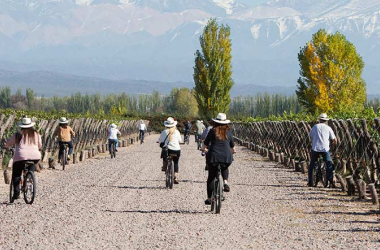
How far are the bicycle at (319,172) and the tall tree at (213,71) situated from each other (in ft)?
217

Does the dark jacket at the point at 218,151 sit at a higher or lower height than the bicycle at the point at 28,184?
higher

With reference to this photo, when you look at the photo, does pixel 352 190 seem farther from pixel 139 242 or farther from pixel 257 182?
pixel 139 242

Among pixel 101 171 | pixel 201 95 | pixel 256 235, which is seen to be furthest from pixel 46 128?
pixel 201 95

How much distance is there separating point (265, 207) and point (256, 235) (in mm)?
3629

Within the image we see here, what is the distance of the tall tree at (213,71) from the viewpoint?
85312 mm

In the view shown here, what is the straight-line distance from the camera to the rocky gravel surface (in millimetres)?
10023

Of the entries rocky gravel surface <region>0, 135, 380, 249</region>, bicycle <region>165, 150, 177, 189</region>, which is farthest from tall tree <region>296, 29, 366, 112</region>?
bicycle <region>165, 150, 177, 189</region>

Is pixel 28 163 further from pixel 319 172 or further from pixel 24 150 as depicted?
pixel 319 172

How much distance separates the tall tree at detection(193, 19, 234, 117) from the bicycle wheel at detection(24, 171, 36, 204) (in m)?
71.0

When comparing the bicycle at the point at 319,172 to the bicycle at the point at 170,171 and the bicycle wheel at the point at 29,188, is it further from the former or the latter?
the bicycle wheel at the point at 29,188

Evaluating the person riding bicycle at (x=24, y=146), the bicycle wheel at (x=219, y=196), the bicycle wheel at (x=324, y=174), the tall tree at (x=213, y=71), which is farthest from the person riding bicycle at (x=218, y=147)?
the tall tree at (x=213, y=71)

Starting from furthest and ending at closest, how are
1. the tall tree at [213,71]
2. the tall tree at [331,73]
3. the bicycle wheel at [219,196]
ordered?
the tall tree at [213,71], the tall tree at [331,73], the bicycle wheel at [219,196]

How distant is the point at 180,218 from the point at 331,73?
49.8 meters

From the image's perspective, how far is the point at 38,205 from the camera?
553 inches
